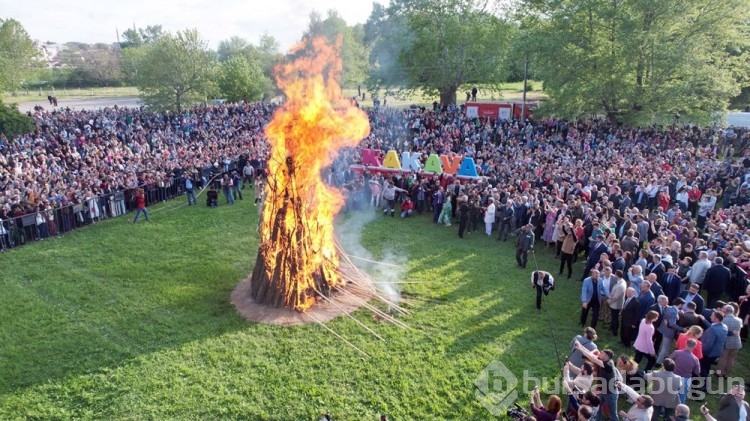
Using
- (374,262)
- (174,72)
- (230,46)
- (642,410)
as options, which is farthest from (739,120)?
(230,46)

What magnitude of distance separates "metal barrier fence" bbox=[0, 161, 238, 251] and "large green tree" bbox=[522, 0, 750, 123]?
21151 mm

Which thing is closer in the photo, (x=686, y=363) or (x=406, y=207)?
(x=686, y=363)

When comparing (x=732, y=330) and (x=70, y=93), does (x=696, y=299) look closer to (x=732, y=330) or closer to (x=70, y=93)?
(x=732, y=330)

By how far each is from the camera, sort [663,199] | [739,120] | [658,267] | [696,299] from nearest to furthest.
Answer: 1. [696,299]
2. [658,267]
3. [663,199]
4. [739,120]

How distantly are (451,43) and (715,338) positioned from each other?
1423 inches

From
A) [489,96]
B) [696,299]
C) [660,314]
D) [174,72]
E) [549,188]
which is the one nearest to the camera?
[660,314]

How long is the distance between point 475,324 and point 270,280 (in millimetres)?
5368

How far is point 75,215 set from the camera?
20078mm

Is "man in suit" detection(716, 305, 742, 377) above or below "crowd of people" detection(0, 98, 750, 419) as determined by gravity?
below

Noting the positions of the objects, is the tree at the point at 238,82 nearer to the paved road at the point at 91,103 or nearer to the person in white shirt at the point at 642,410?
the paved road at the point at 91,103

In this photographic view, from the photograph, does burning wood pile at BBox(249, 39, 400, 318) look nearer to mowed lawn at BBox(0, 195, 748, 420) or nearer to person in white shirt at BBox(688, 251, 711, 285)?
mowed lawn at BBox(0, 195, 748, 420)

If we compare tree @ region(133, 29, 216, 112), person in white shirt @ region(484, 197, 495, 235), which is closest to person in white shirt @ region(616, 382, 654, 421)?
person in white shirt @ region(484, 197, 495, 235)

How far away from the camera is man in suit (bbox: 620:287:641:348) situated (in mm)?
10773

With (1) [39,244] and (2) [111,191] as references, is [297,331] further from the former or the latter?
(2) [111,191]
